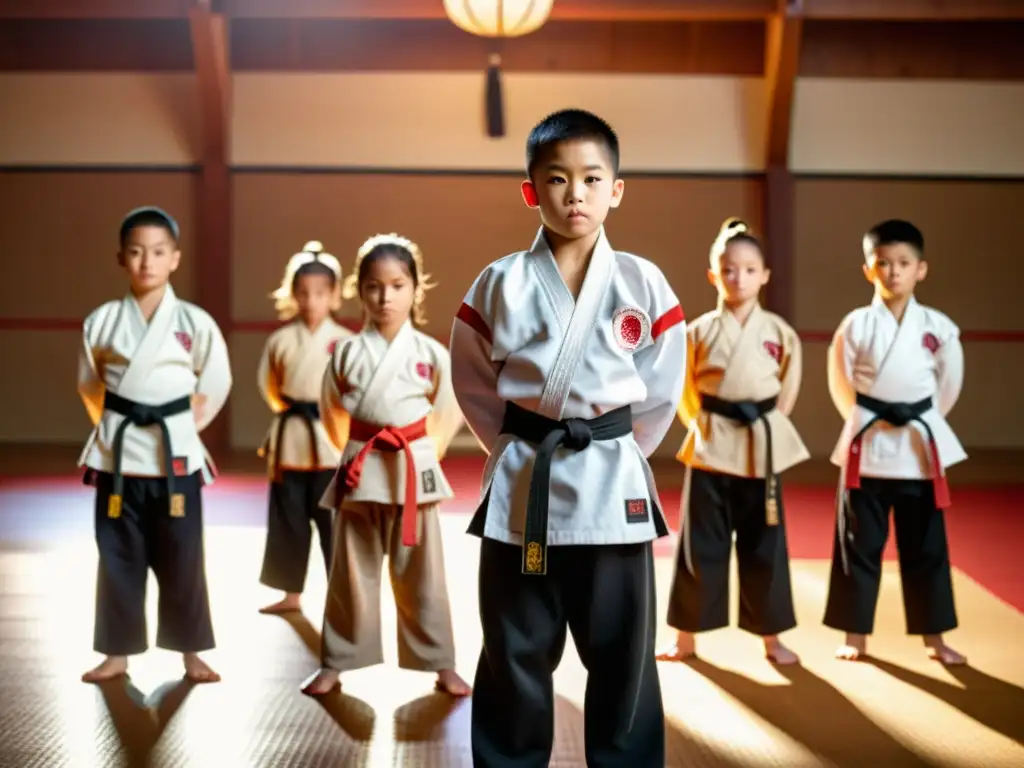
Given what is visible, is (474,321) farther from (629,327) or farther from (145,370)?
(145,370)

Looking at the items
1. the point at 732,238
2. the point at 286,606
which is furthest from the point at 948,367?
the point at 286,606

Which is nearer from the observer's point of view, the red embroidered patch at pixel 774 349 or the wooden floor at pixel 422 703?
the wooden floor at pixel 422 703

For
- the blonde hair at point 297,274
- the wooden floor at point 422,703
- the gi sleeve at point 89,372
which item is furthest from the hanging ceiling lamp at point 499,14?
the gi sleeve at point 89,372

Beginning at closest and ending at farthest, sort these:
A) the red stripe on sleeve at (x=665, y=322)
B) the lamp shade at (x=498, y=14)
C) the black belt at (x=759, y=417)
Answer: the red stripe on sleeve at (x=665, y=322) → the black belt at (x=759, y=417) → the lamp shade at (x=498, y=14)

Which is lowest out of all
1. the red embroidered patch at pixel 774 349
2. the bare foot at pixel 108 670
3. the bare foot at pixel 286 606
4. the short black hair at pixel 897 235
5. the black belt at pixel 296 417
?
the bare foot at pixel 108 670

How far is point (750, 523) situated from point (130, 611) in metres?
1.89

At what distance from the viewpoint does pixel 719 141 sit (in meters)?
8.79

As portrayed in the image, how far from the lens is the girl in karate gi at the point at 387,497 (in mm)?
3301

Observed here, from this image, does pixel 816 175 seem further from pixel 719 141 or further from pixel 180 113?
pixel 180 113

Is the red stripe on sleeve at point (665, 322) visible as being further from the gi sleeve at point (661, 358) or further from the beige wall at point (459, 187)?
the beige wall at point (459, 187)

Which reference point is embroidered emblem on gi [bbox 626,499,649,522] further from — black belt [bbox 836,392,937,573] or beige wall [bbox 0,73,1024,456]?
beige wall [bbox 0,73,1024,456]

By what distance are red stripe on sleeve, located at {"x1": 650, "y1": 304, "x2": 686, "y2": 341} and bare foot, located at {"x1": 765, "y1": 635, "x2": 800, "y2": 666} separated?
69.9 inches

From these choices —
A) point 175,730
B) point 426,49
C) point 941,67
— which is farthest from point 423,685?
point 941,67

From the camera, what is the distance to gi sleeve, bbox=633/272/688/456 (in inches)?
87.7
